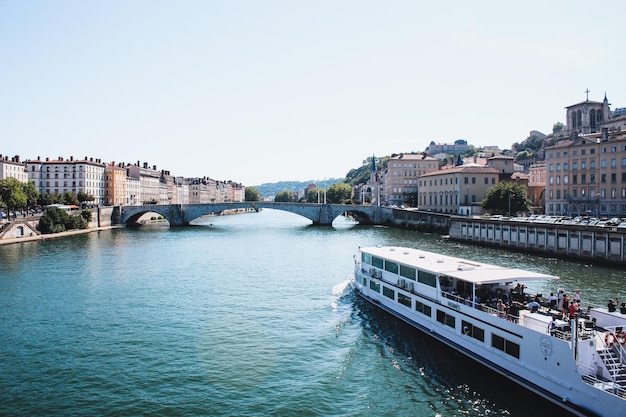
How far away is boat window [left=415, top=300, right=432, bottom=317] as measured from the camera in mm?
26812

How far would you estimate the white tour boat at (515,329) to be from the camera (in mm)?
17391

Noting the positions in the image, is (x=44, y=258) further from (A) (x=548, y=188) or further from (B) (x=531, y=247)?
(A) (x=548, y=188)

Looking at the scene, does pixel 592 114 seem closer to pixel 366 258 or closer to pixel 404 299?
pixel 366 258

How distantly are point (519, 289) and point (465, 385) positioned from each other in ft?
21.5

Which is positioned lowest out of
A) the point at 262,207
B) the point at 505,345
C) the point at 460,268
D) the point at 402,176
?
the point at 505,345

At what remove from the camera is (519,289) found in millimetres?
24672

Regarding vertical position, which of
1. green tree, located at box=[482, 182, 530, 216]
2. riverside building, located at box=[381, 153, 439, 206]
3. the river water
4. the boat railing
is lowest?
the river water

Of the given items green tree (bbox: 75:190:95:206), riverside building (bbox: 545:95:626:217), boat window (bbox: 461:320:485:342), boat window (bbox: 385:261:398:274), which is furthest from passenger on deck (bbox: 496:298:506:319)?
green tree (bbox: 75:190:95:206)

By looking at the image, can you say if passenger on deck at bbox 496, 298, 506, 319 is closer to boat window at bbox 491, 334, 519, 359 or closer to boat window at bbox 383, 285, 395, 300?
boat window at bbox 491, 334, 519, 359

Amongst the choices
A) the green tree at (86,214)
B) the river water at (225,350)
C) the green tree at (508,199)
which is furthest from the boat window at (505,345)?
the green tree at (86,214)

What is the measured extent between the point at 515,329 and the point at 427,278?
7564 millimetres

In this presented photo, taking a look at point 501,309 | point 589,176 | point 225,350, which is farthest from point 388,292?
point 589,176

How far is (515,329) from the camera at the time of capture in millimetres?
20266

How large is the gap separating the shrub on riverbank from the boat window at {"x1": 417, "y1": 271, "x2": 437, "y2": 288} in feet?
237
